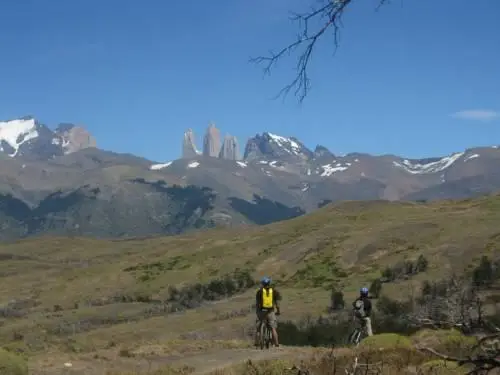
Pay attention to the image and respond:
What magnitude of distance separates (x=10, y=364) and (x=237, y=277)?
214ft

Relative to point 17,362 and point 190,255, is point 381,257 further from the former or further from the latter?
point 17,362

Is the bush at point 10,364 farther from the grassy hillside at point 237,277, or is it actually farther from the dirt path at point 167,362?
the grassy hillside at point 237,277

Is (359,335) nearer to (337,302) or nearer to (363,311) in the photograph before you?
(363,311)

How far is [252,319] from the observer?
163ft

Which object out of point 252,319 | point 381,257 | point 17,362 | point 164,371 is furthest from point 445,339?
point 381,257

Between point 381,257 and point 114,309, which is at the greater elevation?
point 381,257

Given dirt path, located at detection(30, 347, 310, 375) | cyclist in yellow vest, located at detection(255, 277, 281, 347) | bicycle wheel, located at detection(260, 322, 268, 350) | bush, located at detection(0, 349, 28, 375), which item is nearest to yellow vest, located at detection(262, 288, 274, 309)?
cyclist in yellow vest, located at detection(255, 277, 281, 347)

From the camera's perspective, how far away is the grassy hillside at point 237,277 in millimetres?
54219

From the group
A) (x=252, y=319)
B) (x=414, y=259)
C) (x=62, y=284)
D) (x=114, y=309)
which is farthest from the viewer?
(x=62, y=284)

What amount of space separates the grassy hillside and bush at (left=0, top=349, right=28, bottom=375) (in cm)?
2447

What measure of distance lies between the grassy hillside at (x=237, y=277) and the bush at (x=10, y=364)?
80.3 ft

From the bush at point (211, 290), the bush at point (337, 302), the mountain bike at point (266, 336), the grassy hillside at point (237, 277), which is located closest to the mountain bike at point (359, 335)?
the mountain bike at point (266, 336)

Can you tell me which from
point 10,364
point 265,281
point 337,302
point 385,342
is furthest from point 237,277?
point 10,364

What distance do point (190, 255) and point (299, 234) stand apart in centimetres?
1857
